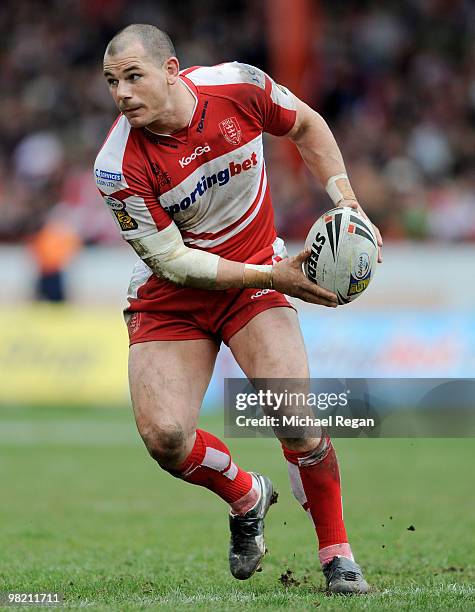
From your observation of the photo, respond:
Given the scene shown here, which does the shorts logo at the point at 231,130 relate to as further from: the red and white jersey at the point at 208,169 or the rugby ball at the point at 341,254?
the rugby ball at the point at 341,254

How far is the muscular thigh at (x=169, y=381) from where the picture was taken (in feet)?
19.4

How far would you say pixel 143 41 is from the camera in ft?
18.8

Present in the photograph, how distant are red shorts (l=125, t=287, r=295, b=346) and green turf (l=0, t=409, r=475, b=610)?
1.25 m

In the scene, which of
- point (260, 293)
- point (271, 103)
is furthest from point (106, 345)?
point (271, 103)

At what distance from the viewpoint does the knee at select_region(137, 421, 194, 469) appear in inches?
231

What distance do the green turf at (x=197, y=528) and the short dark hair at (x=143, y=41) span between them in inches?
99.1

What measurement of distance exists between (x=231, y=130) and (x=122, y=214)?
67 cm

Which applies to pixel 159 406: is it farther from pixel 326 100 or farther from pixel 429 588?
pixel 326 100

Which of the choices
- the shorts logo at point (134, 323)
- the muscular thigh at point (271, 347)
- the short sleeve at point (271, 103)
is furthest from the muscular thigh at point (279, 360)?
the short sleeve at point (271, 103)

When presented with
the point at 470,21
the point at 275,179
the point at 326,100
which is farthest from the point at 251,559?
the point at 470,21

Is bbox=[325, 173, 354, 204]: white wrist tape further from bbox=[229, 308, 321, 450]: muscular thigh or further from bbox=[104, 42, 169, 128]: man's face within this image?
bbox=[104, 42, 169, 128]: man's face

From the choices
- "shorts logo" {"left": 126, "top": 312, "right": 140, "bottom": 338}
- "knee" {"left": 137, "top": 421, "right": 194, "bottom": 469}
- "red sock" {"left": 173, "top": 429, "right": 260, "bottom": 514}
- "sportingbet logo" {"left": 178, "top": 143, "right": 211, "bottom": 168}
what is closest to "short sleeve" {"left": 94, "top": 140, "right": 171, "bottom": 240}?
"sportingbet logo" {"left": 178, "top": 143, "right": 211, "bottom": 168}

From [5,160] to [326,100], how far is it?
5.46m

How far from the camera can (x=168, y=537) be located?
307 inches
